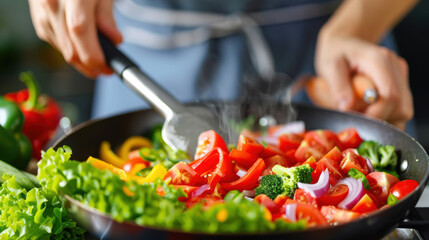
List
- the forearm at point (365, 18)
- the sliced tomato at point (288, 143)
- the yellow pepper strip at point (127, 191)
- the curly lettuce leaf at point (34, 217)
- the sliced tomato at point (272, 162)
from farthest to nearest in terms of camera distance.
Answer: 1. the forearm at point (365, 18)
2. the sliced tomato at point (288, 143)
3. the sliced tomato at point (272, 162)
4. the curly lettuce leaf at point (34, 217)
5. the yellow pepper strip at point (127, 191)

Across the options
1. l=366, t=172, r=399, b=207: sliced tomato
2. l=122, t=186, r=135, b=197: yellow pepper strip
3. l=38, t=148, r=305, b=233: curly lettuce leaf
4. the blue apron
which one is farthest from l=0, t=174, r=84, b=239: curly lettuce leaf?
the blue apron

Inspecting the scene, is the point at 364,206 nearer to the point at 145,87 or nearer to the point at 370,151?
the point at 370,151

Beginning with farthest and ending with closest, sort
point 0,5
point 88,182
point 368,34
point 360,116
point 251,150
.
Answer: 1. point 0,5
2. point 368,34
3. point 360,116
4. point 251,150
5. point 88,182

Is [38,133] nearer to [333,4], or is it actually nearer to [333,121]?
[333,121]

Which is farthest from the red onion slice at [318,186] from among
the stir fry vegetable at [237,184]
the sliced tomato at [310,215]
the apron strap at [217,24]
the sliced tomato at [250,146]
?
the apron strap at [217,24]

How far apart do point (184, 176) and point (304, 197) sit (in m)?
0.32

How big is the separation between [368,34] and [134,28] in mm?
1197

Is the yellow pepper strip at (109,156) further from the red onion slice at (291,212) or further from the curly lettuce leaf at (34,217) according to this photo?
the red onion slice at (291,212)

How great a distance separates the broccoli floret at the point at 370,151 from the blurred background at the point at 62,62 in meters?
2.94

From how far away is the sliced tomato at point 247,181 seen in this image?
1.28 m

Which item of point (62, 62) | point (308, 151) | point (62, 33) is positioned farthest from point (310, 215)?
point (62, 62)

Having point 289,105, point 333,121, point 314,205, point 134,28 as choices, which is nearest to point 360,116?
point 333,121

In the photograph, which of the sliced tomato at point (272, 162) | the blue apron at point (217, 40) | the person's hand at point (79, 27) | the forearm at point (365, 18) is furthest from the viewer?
the blue apron at point (217, 40)

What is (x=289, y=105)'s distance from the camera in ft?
A: 6.27
